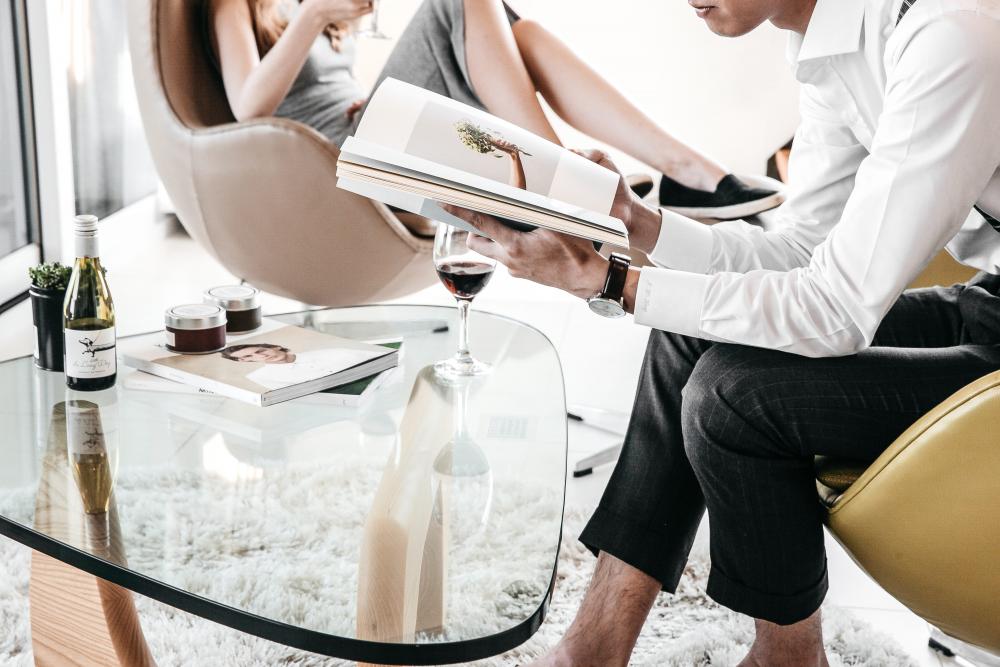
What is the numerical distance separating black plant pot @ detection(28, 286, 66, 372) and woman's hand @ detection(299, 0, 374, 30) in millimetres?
985

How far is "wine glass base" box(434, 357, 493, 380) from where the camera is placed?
1.31 meters

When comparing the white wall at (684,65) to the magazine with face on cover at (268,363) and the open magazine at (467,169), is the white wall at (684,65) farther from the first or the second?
the open magazine at (467,169)

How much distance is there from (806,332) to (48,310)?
0.87m

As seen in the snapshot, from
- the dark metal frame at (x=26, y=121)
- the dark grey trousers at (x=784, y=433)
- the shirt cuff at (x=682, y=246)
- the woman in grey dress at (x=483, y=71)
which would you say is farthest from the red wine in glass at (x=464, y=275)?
the dark metal frame at (x=26, y=121)

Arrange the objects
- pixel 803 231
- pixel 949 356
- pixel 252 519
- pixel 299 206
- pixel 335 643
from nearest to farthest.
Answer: pixel 335 643, pixel 252 519, pixel 949 356, pixel 803 231, pixel 299 206

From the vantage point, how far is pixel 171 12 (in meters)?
2.03

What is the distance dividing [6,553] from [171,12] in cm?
114

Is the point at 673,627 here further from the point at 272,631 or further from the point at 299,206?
the point at 299,206

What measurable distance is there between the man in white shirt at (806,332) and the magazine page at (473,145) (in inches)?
2.2

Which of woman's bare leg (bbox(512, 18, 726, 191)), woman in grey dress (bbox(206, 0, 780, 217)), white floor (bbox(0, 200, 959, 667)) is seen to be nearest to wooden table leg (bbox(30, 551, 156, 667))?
white floor (bbox(0, 200, 959, 667))

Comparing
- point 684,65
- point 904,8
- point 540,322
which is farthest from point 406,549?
point 684,65

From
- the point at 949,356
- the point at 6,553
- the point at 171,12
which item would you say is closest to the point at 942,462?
the point at 949,356

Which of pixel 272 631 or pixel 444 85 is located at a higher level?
pixel 444 85

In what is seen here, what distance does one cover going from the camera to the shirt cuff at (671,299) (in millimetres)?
1067
